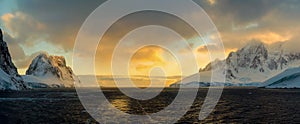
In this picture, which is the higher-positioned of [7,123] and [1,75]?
[1,75]

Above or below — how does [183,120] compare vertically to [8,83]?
below

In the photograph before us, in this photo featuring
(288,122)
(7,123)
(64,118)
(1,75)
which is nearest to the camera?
(7,123)

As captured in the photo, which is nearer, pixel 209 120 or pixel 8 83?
pixel 209 120

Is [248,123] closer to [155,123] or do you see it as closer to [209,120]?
[209,120]

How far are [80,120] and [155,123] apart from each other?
1488cm

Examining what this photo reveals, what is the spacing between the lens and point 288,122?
54312 millimetres

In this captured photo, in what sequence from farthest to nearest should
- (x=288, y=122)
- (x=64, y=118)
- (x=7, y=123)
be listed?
(x=64, y=118) → (x=288, y=122) → (x=7, y=123)

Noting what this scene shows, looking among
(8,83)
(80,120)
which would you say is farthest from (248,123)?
(8,83)

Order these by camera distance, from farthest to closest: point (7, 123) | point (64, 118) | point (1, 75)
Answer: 1. point (1, 75)
2. point (64, 118)
3. point (7, 123)

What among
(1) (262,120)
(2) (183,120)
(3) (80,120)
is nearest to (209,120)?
(2) (183,120)

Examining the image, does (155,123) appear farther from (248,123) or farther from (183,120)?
(248,123)

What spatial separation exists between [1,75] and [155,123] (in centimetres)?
17305

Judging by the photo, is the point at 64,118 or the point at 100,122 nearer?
the point at 100,122

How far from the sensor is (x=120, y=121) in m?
54.8
